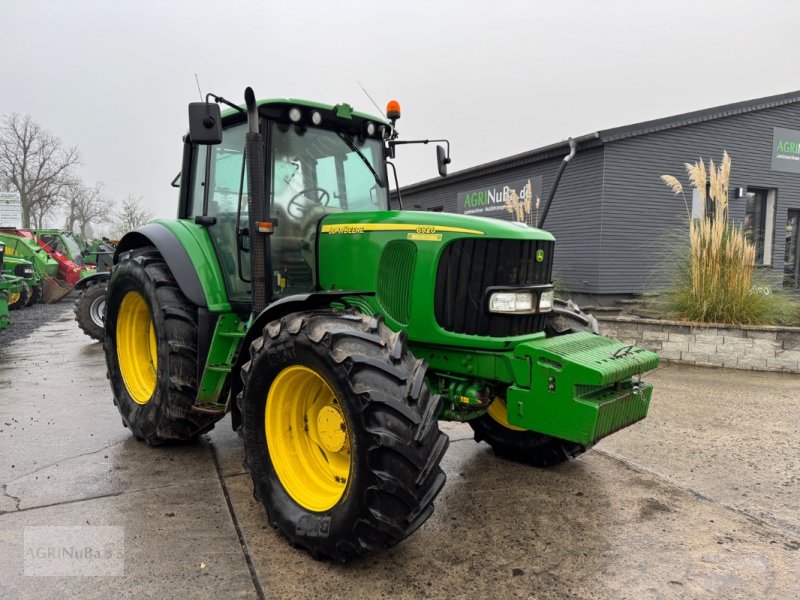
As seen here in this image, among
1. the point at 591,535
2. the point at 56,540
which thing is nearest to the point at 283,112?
the point at 56,540

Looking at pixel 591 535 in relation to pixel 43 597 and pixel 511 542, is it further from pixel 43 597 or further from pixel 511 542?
pixel 43 597

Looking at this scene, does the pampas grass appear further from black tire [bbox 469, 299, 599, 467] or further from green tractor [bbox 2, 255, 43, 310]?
green tractor [bbox 2, 255, 43, 310]

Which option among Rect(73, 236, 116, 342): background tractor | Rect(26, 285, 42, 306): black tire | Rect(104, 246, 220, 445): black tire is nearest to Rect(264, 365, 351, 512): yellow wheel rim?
Rect(104, 246, 220, 445): black tire

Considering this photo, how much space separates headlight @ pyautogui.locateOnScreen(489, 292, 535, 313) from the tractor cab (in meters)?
1.14

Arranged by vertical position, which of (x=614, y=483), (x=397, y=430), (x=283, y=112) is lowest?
(x=614, y=483)

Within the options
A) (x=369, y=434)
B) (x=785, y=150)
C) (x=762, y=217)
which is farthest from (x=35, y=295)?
(x=785, y=150)

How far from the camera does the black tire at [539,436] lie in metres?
3.57

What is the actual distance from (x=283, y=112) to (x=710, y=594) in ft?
11.0

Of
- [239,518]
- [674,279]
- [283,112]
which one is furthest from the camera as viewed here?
[674,279]

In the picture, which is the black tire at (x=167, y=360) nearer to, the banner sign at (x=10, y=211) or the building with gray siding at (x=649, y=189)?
the building with gray siding at (x=649, y=189)

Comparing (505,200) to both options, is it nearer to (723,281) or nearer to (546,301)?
(723,281)

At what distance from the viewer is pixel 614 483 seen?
3584 millimetres

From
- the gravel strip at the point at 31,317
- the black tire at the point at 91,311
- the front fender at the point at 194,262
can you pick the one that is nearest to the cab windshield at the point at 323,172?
the front fender at the point at 194,262

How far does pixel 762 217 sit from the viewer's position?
12125 mm
